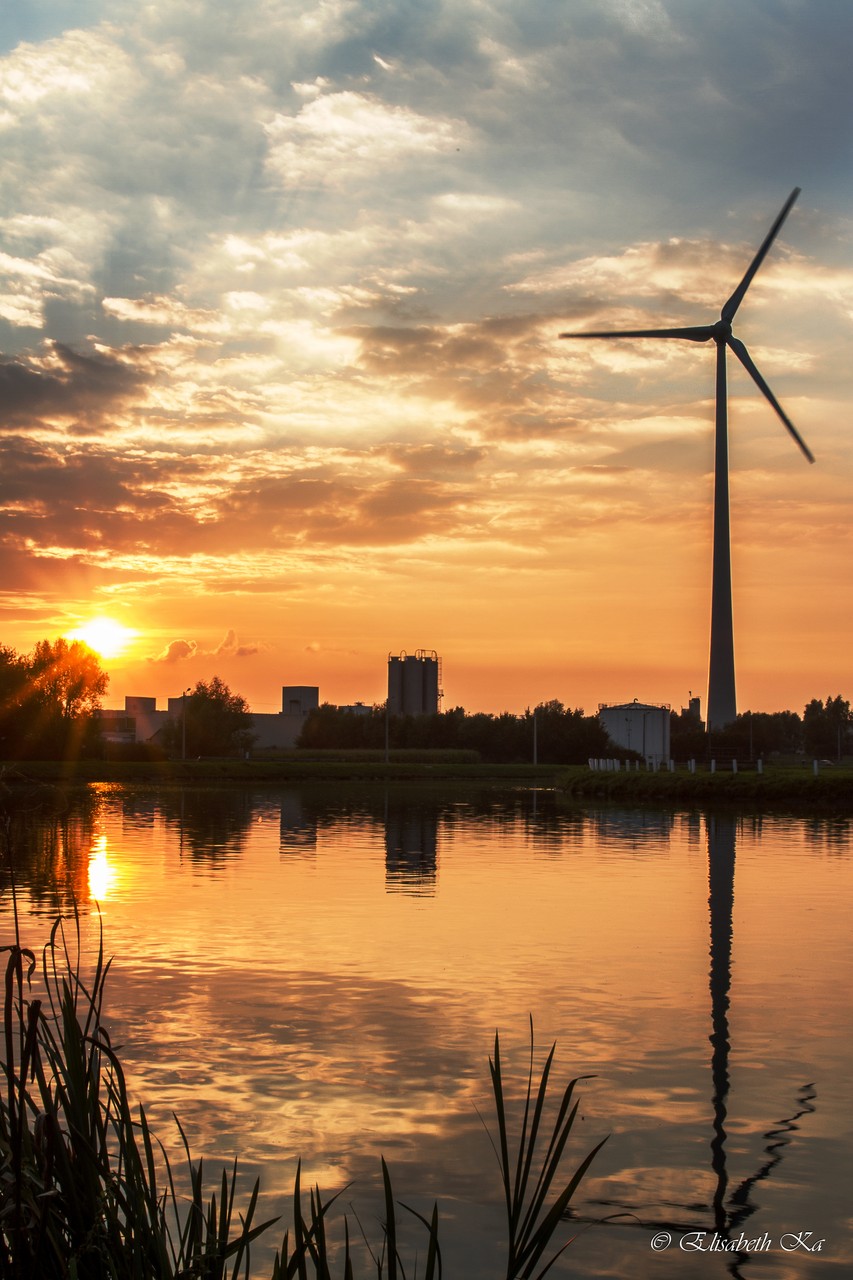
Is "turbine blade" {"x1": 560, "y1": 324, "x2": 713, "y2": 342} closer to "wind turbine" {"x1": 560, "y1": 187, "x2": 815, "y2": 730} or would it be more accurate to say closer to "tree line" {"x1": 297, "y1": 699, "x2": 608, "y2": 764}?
"wind turbine" {"x1": 560, "y1": 187, "x2": 815, "y2": 730}

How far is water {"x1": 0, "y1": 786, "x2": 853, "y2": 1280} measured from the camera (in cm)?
891

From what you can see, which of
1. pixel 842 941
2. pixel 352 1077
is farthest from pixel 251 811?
pixel 352 1077

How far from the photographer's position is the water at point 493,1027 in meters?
8.91

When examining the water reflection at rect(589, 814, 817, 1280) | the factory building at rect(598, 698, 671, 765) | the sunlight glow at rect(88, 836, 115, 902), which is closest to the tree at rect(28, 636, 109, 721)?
the factory building at rect(598, 698, 671, 765)

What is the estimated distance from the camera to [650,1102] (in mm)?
11234

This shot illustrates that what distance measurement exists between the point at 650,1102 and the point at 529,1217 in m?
7.07

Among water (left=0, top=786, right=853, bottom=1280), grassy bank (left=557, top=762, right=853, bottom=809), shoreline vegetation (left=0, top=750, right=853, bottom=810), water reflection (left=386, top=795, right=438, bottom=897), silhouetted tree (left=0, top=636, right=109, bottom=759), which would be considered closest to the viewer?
water (left=0, top=786, right=853, bottom=1280)

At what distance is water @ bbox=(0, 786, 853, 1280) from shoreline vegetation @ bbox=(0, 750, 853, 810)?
30.0 feet

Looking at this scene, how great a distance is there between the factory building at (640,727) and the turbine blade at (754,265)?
7130 cm

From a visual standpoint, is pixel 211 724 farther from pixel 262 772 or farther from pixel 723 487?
pixel 723 487

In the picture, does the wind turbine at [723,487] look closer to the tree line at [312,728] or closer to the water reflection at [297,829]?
the tree line at [312,728]

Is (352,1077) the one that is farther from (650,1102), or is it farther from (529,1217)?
(529,1217)

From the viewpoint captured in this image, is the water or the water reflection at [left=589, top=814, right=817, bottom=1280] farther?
the water

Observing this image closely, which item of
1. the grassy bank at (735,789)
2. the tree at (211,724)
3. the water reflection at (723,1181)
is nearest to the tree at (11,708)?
the tree at (211,724)
